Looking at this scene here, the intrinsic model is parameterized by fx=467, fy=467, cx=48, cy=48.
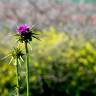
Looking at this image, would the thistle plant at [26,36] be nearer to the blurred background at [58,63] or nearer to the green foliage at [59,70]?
the blurred background at [58,63]

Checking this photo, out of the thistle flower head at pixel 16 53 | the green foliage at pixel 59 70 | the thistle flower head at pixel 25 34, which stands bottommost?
the thistle flower head at pixel 16 53

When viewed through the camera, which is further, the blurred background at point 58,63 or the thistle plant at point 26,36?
the blurred background at point 58,63

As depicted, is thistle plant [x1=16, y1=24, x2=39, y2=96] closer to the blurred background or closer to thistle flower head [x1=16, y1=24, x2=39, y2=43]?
thistle flower head [x1=16, y1=24, x2=39, y2=43]

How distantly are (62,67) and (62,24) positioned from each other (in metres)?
2.12

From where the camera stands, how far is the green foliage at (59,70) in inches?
282

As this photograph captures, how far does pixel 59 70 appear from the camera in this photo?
742 cm

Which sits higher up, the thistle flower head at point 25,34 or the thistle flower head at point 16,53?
the thistle flower head at point 25,34

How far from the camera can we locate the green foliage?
23.5ft

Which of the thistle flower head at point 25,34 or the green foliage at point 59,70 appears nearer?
the thistle flower head at point 25,34

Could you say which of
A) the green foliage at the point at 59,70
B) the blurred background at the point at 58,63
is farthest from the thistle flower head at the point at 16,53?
the green foliage at the point at 59,70

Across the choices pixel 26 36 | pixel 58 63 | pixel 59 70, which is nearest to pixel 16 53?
pixel 26 36

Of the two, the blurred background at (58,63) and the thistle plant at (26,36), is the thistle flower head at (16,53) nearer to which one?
the thistle plant at (26,36)

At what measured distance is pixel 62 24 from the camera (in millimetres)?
9477

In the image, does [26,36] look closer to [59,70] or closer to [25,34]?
[25,34]
